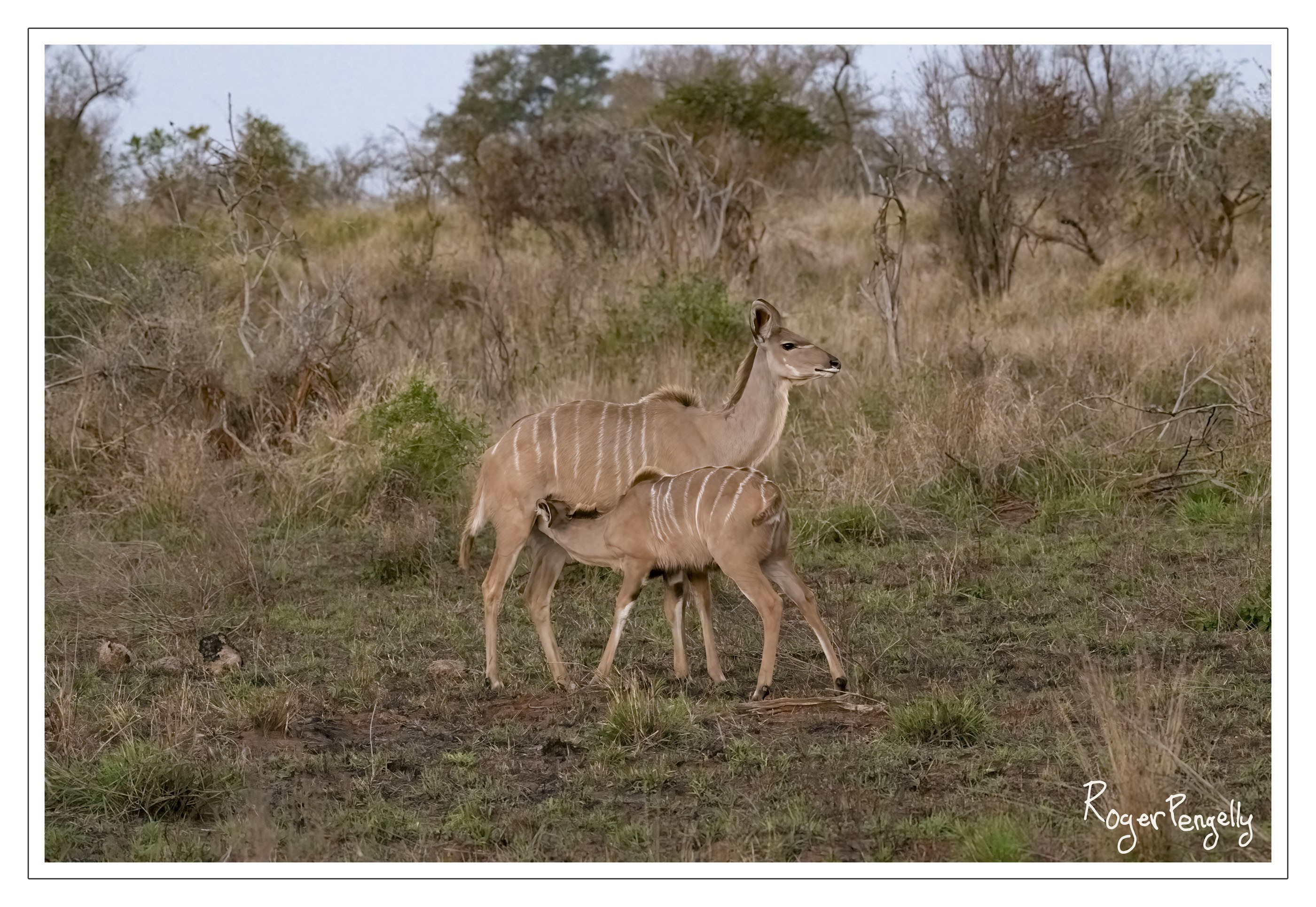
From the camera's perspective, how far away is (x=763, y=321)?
695 cm

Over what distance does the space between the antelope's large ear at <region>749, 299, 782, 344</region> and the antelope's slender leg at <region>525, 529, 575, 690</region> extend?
1334 mm

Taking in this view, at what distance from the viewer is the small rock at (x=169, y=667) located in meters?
6.38

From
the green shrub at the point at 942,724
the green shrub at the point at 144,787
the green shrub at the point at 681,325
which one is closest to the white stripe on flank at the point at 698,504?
the green shrub at the point at 942,724

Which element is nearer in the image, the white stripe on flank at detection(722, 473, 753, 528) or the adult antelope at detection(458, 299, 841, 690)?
the white stripe on flank at detection(722, 473, 753, 528)

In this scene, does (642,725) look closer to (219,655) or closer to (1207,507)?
(219,655)

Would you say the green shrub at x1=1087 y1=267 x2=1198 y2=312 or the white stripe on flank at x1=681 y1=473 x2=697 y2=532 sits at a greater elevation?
the green shrub at x1=1087 y1=267 x2=1198 y2=312

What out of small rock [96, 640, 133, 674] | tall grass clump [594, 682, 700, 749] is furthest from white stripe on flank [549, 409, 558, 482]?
small rock [96, 640, 133, 674]

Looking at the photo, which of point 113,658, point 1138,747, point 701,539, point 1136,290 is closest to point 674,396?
point 701,539

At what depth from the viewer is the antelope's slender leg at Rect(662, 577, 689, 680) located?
6125 mm

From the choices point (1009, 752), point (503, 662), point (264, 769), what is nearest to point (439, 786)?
point (264, 769)

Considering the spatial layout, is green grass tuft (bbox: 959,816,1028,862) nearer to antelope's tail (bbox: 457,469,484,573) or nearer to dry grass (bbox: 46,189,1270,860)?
dry grass (bbox: 46,189,1270,860)

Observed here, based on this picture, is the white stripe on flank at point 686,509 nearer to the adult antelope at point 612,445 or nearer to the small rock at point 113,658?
the adult antelope at point 612,445

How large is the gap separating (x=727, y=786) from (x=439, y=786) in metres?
0.93
